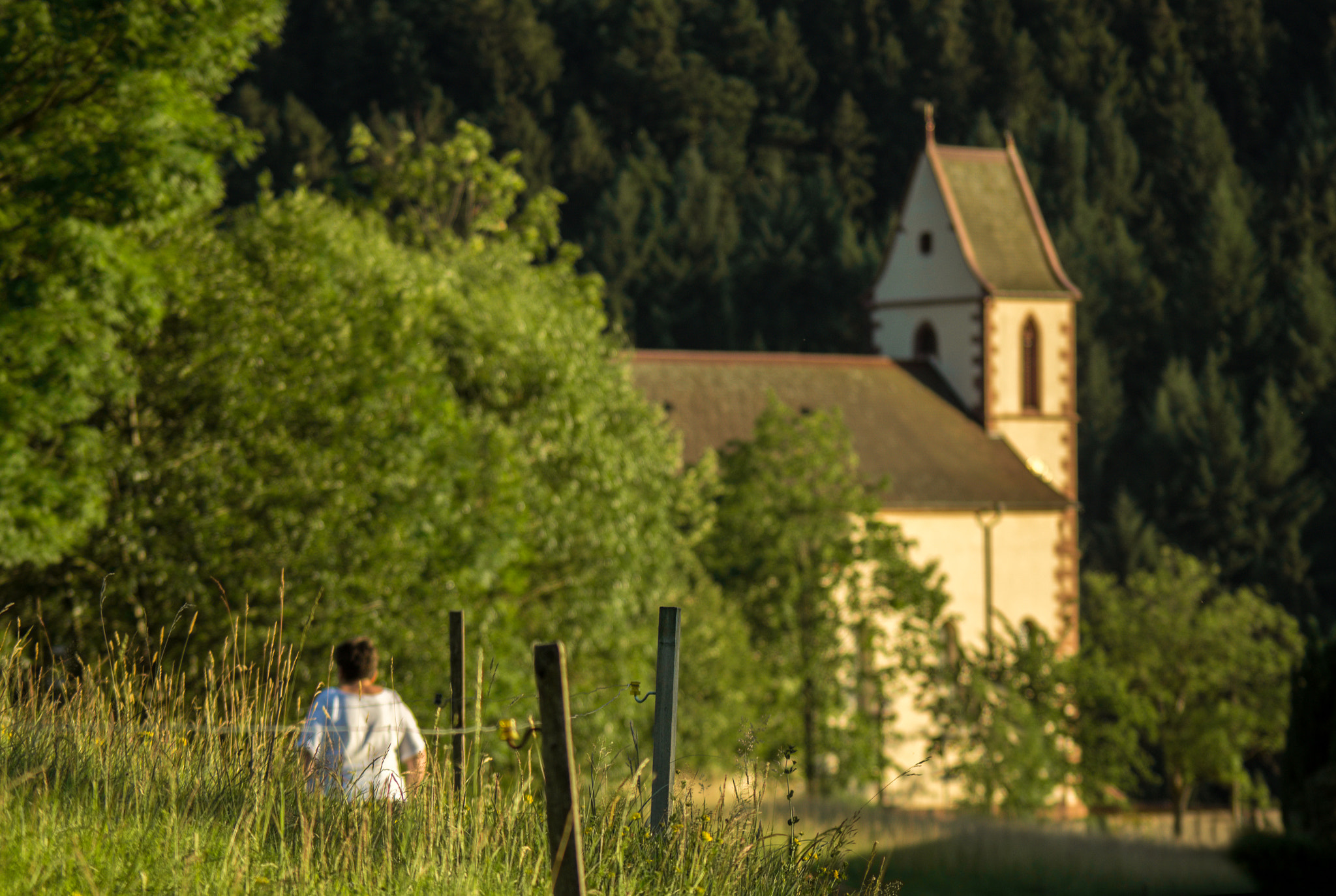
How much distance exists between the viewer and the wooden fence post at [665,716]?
616 centimetres

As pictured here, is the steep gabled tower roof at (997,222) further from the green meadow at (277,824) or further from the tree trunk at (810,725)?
the green meadow at (277,824)

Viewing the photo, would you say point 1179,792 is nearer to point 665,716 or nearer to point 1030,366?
point 1030,366

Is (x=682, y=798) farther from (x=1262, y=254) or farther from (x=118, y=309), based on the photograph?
(x=1262, y=254)

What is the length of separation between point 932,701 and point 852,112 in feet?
170

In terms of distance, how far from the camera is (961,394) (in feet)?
130

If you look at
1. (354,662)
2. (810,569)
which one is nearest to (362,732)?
(354,662)

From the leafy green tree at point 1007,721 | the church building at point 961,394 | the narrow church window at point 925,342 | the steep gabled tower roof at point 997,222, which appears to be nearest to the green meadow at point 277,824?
the leafy green tree at point 1007,721

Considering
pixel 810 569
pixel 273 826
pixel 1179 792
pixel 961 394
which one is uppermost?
pixel 961 394

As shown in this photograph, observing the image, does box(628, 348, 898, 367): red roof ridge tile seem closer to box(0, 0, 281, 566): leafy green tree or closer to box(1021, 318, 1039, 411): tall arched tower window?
box(1021, 318, 1039, 411): tall arched tower window

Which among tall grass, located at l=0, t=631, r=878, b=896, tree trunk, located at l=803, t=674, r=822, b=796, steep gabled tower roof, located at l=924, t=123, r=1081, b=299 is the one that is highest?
steep gabled tower roof, located at l=924, t=123, r=1081, b=299

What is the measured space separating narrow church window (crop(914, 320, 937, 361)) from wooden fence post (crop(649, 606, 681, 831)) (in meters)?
34.5

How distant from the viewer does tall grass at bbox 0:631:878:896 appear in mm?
4871

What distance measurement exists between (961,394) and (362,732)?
3393cm

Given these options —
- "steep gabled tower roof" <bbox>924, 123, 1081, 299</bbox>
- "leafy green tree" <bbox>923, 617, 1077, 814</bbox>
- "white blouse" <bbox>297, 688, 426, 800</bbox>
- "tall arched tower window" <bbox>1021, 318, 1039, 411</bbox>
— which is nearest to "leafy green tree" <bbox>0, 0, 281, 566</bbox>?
"white blouse" <bbox>297, 688, 426, 800</bbox>
